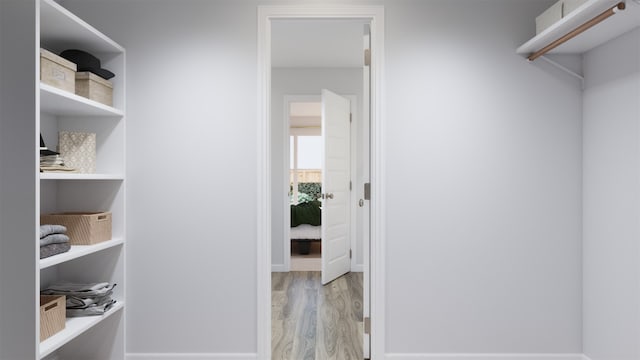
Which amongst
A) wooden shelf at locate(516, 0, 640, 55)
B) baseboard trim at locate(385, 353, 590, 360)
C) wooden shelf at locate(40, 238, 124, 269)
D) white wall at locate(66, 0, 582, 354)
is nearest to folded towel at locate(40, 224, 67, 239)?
wooden shelf at locate(40, 238, 124, 269)

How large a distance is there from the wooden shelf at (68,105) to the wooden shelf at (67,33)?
349 millimetres

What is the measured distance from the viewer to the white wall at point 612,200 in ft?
7.47

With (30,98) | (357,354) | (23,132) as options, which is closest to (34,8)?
(30,98)

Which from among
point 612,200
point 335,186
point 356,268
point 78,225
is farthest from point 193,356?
point 356,268

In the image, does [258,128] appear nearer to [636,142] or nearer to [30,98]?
[30,98]

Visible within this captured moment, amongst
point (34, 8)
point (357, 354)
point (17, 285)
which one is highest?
point (34, 8)

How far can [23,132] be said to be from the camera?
1.89m

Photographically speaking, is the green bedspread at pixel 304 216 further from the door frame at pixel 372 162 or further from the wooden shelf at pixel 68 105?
the wooden shelf at pixel 68 105

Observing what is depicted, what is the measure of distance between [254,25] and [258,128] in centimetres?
62

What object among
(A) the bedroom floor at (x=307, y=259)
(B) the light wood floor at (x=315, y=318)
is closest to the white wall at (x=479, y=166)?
(B) the light wood floor at (x=315, y=318)

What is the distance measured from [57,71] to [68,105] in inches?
8.1

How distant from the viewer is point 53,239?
2127mm

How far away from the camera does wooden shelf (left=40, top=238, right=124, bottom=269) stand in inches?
79.7

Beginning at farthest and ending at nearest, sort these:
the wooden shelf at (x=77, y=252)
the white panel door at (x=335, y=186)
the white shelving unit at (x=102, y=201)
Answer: the white panel door at (x=335, y=186)
the white shelving unit at (x=102, y=201)
the wooden shelf at (x=77, y=252)
